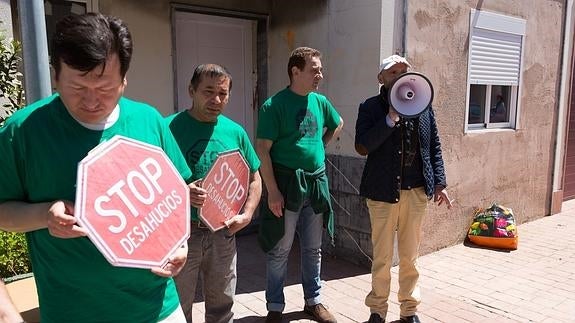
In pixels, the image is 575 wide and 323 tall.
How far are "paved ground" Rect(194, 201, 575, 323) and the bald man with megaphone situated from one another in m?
0.46

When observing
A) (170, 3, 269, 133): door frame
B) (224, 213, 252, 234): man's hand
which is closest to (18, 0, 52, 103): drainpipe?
(224, 213, 252, 234): man's hand

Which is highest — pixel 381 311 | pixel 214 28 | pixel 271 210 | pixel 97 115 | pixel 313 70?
pixel 214 28

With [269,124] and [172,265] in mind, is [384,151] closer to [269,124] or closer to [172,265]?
[269,124]

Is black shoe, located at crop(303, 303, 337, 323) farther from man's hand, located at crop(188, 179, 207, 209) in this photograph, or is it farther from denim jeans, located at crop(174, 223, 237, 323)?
A: man's hand, located at crop(188, 179, 207, 209)

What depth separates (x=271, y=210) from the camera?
3.31 m

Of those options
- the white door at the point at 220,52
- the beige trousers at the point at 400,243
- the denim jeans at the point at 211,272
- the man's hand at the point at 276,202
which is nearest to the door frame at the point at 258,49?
the white door at the point at 220,52

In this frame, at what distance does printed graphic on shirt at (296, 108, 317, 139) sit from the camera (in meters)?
3.25

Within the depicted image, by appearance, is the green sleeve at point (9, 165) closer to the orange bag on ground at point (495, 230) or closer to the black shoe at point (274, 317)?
the black shoe at point (274, 317)

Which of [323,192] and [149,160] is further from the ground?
[149,160]

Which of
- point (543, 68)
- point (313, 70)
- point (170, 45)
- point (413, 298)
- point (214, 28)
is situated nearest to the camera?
point (313, 70)

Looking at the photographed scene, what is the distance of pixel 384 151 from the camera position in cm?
327

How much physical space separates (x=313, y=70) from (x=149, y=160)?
200 cm

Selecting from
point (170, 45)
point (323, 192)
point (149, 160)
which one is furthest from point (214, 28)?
point (149, 160)

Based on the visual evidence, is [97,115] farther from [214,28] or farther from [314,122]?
[214,28]
